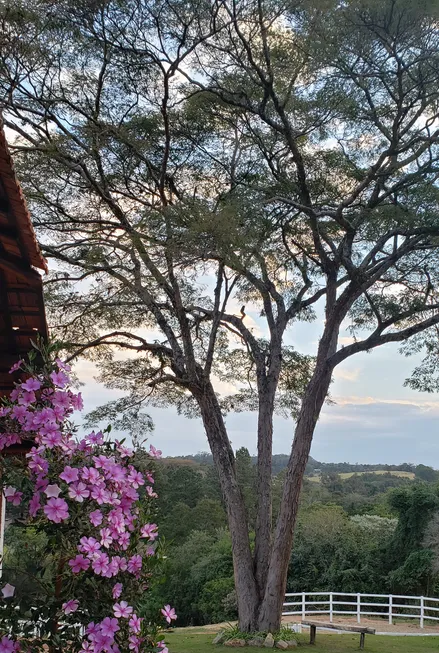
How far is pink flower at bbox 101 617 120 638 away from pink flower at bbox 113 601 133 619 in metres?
0.04

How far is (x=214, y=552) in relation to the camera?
834 inches

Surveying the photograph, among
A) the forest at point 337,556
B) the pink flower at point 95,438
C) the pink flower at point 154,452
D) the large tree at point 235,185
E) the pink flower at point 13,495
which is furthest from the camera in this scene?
the forest at point 337,556

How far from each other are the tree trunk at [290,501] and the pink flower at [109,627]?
831cm

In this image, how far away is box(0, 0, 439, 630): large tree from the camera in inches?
352

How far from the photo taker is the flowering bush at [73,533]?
8.91 ft

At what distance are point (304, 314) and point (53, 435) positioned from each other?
405 inches

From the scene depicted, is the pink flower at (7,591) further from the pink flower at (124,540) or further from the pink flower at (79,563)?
the pink flower at (124,540)

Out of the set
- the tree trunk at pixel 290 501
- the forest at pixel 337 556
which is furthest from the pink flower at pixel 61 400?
the forest at pixel 337 556

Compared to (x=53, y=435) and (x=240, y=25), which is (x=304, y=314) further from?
(x=53, y=435)

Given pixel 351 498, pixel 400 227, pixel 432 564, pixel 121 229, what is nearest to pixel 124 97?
pixel 121 229

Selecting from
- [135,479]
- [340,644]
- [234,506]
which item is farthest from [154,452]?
[340,644]

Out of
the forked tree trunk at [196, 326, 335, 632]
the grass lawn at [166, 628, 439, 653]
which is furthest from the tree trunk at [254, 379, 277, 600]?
the grass lawn at [166, 628, 439, 653]

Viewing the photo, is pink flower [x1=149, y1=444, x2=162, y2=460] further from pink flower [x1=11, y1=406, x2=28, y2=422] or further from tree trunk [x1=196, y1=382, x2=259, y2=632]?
tree trunk [x1=196, y1=382, x2=259, y2=632]

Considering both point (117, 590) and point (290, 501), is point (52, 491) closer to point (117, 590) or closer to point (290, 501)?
point (117, 590)
